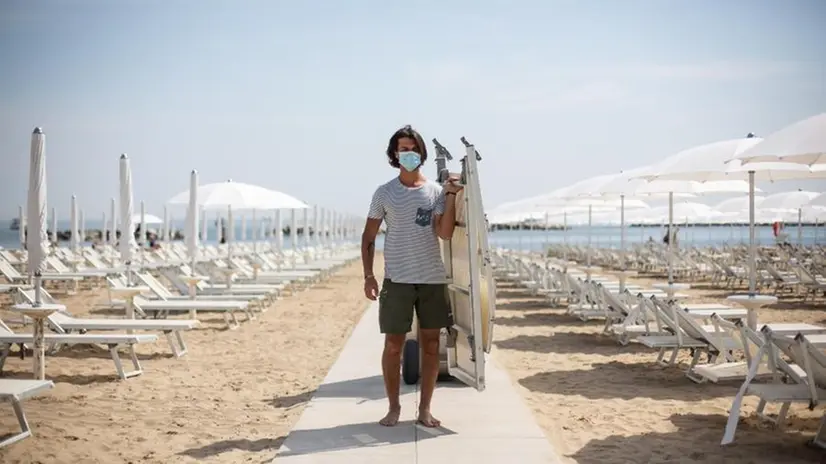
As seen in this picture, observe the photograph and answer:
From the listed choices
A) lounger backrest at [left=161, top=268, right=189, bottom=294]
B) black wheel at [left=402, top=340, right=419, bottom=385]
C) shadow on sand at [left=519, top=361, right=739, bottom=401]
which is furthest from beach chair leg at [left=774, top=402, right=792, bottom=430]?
lounger backrest at [left=161, top=268, right=189, bottom=294]

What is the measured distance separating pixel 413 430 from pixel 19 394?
88.3 inches

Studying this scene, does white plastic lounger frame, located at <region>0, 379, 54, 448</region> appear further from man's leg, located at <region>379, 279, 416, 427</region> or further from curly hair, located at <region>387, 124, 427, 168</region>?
curly hair, located at <region>387, 124, 427, 168</region>

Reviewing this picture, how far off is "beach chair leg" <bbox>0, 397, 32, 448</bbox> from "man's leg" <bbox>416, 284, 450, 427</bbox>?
2.31 metres

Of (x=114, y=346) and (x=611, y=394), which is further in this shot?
(x=114, y=346)

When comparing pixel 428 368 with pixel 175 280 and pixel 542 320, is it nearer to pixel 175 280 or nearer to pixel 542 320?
pixel 542 320

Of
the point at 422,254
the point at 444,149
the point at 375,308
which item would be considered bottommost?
the point at 375,308

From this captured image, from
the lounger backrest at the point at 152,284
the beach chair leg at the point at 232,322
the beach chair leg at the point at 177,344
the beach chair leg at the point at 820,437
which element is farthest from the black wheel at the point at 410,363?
the lounger backrest at the point at 152,284

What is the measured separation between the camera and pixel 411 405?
586 cm

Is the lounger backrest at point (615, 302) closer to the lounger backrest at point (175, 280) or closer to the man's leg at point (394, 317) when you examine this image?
the man's leg at point (394, 317)

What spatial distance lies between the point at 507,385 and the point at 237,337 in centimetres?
489

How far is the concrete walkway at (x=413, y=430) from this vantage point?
4562 millimetres

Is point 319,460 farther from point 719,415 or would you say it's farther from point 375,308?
point 375,308

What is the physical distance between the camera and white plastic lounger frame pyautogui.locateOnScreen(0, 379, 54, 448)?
474 centimetres

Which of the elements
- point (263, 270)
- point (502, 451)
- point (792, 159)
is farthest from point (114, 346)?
point (263, 270)
